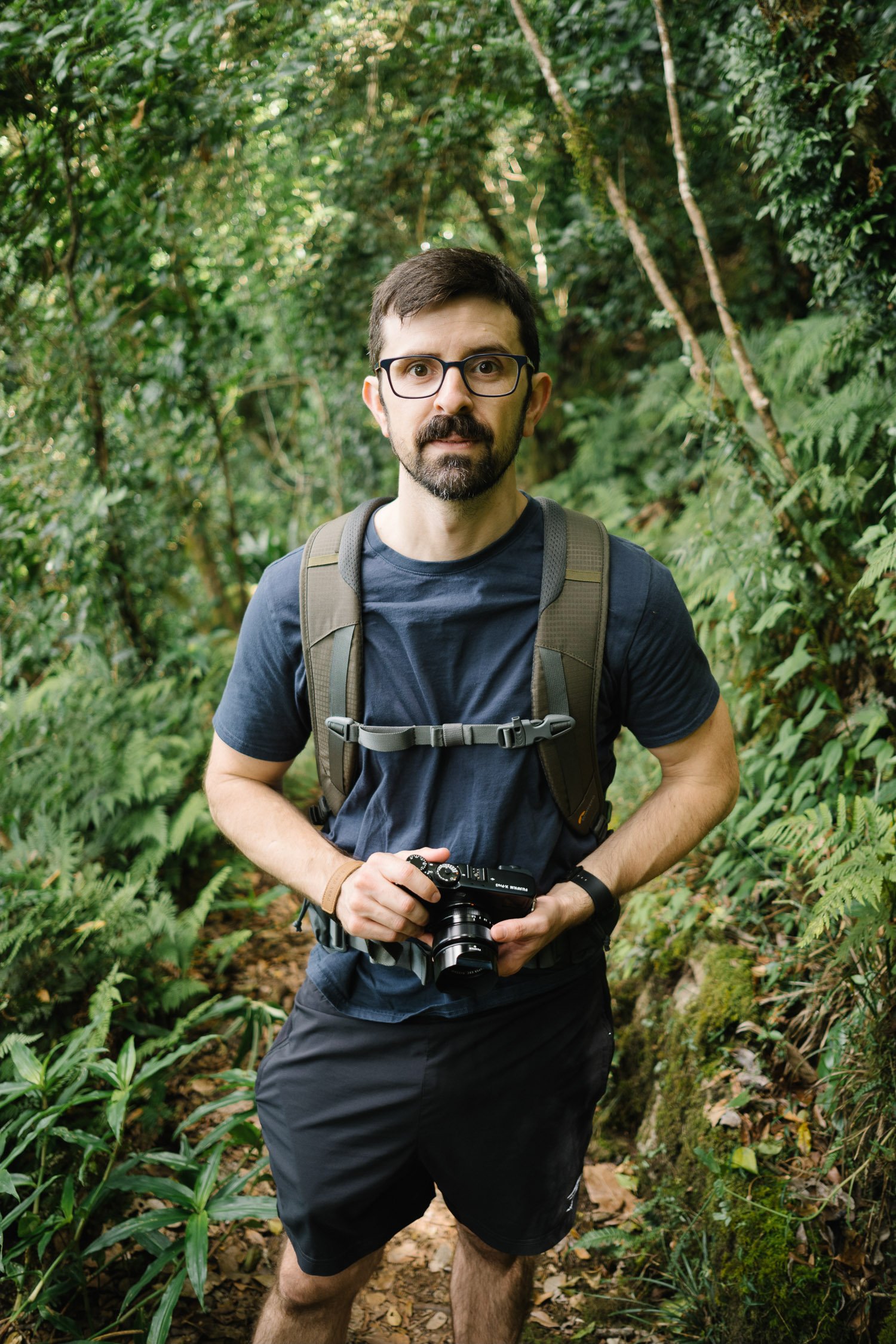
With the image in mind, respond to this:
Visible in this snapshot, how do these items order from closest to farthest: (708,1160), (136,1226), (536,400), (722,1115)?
(536,400), (136,1226), (708,1160), (722,1115)

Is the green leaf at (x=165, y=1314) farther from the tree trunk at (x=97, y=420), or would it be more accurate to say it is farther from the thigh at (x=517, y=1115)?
the tree trunk at (x=97, y=420)

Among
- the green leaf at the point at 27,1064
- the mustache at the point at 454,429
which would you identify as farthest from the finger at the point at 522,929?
the green leaf at the point at 27,1064

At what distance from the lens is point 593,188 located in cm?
376

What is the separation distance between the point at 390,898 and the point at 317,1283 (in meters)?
1.08

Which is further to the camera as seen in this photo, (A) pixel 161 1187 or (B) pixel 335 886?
(A) pixel 161 1187

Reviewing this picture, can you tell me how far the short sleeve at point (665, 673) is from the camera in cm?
193

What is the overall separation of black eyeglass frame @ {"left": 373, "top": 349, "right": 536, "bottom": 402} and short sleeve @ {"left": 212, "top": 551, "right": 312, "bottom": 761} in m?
0.48

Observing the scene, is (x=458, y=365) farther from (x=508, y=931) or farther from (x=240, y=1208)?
(x=240, y=1208)

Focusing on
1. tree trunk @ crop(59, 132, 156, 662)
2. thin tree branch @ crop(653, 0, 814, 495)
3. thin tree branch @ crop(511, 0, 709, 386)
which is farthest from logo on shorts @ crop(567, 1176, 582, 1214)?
tree trunk @ crop(59, 132, 156, 662)


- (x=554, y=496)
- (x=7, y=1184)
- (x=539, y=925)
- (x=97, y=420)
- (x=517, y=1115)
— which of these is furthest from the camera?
(x=554, y=496)

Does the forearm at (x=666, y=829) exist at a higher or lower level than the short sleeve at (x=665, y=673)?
lower

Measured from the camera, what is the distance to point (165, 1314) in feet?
7.18

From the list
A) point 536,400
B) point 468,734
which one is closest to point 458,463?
point 536,400

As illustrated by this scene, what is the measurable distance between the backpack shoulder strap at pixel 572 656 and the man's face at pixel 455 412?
26 centimetres
